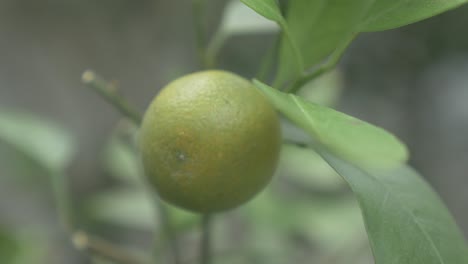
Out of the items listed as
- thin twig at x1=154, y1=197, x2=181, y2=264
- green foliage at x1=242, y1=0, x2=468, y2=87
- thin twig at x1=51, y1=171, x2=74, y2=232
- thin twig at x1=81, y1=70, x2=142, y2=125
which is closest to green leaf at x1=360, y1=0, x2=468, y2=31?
green foliage at x1=242, y1=0, x2=468, y2=87

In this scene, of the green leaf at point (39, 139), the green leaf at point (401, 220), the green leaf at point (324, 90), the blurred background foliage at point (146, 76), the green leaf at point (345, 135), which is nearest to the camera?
the green leaf at point (345, 135)

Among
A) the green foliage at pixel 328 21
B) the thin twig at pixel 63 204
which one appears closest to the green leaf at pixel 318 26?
the green foliage at pixel 328 21

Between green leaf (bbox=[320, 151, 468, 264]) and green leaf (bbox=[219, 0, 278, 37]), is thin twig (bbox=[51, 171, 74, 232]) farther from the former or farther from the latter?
green leaf (bbox=[320, 151, 468, 264])

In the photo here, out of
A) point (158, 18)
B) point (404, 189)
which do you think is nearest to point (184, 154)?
point (404, 189)

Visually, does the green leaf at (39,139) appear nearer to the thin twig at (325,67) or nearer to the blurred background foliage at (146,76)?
the thin twig at (325,67)

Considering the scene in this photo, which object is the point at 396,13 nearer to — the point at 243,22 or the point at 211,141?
the point at 211,141

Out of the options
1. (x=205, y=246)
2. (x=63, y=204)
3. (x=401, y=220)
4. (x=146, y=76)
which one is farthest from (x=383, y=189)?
(x=146, y=76)

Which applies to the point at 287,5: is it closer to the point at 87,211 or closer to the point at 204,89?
the point at 204,89
